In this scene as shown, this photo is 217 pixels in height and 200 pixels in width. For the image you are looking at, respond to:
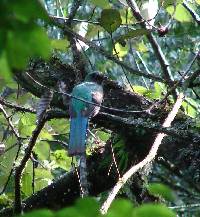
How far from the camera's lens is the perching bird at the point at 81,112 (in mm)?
2902

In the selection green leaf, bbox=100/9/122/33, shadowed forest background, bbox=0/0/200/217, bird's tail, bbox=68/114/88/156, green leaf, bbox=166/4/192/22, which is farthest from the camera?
green leaf, bbox=166/4/192/22

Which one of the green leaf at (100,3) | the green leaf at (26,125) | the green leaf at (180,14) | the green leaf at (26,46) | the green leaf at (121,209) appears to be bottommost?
the green leaf at (121,209)

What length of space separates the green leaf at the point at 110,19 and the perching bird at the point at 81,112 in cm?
68

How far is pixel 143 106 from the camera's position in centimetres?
293

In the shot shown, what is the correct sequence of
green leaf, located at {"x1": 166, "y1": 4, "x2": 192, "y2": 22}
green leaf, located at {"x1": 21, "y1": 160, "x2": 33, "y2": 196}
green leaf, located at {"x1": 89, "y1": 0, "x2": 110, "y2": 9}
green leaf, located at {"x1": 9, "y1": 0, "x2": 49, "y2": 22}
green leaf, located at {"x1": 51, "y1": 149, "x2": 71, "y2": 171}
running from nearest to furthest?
green leaf, located at {"x1": 9, "y1": 0, "x2": 49, "y2": 22}
green leaf, located at {"x1": 89, "y1": 0, "x2": 110, "y2": 9}
green leaf, located at {"x1": 21, "y1": 160, "x2": 33, "y2": 196}
green leaf, located at {"x1": 166, "y1": 4, "x2": 192, "y2": 22}
green leaf, located at {"x1": 51, "y1": 149, "x2": 71, "y2": 171}

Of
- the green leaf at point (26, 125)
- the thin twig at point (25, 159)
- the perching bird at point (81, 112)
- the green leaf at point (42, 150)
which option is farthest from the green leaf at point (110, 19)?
the green leaf at point (42, 150)

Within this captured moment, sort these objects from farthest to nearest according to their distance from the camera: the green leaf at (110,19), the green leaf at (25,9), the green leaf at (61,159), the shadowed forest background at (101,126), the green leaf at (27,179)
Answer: the green leaf at (61,159) → the green leaf at (27,179) → the shadowed forest background at (101,126) → the green leaf at (110,19) → the green leaf at (25,9)

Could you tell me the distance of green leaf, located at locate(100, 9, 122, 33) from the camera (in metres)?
2.16

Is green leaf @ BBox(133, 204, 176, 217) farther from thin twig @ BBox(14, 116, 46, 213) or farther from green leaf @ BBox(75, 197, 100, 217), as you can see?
thin twig @ BBox(14, 116, 46, 213)

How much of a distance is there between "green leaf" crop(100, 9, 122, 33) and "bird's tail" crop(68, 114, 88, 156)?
85 cm

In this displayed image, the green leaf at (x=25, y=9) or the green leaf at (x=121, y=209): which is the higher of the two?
the green leaf at (x=25, y=9)

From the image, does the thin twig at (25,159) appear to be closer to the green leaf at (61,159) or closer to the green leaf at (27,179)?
the green leaf at (27,179)

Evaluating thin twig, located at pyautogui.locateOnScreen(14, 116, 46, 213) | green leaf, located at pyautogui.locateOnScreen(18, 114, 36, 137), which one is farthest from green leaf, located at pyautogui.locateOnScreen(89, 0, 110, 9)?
green leaf, located at pyautogui.locateOnScreen(18, 114, 36, 137)

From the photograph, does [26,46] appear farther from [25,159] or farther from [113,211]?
[25,159]
